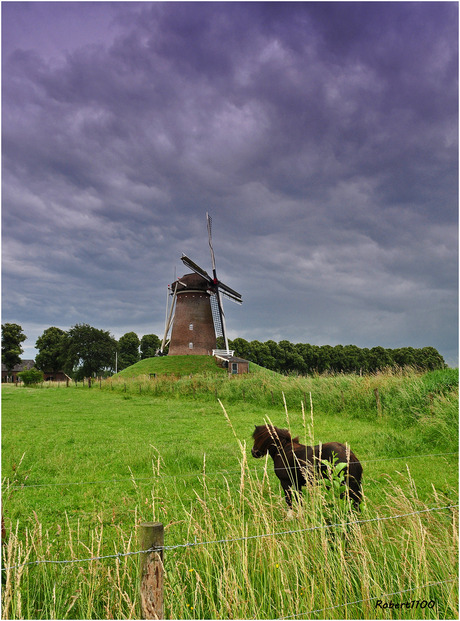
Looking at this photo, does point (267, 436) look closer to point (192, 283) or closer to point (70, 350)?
point (192, 283)

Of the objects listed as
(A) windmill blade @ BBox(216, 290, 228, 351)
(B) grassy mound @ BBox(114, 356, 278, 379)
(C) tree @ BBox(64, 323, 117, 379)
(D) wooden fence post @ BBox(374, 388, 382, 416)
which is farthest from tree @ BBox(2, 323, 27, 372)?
(D) wooden fence post @ BBox(374, 388, 382, 416)

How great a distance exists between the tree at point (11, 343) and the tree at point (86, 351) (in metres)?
6.56

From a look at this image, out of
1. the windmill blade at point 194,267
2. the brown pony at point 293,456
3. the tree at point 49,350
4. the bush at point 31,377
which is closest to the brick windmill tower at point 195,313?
the windmill blade at point 194,267

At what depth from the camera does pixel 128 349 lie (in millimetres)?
76000

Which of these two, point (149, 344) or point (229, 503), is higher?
point (149, 344)

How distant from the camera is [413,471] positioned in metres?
8.17

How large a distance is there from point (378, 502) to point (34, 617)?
4.76m

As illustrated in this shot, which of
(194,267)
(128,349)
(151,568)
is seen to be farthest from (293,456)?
(128,349)

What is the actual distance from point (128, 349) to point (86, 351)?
63.1 feet

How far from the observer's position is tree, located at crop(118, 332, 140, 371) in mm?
73625

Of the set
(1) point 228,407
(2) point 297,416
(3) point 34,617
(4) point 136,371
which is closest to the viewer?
(3) point 34,617

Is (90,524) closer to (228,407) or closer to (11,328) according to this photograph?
(228,407)

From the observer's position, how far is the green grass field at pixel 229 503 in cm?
311

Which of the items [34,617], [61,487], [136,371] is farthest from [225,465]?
[136,371]
